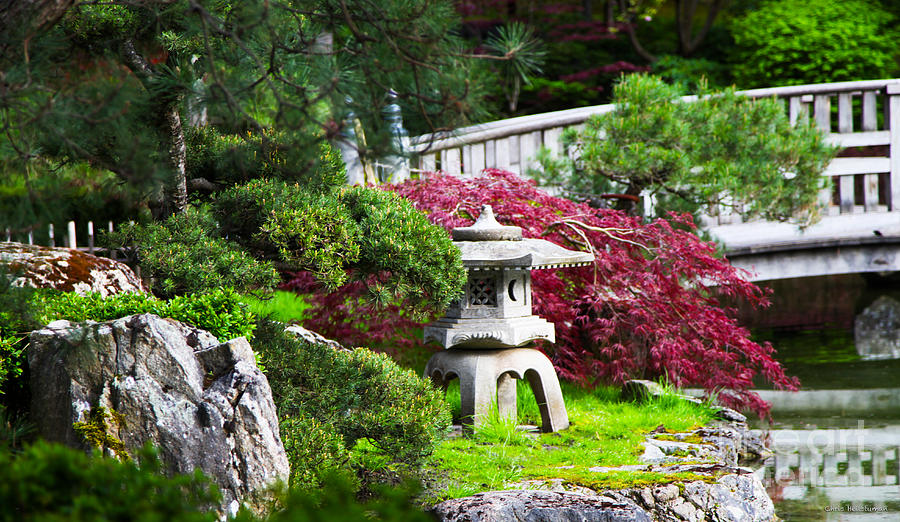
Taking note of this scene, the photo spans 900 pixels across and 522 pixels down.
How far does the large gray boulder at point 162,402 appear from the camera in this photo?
3672mm

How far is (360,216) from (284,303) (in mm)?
3471

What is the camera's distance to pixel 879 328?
454 inches

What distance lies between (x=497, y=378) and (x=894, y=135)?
592cm

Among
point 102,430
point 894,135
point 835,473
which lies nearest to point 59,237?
point 102,430

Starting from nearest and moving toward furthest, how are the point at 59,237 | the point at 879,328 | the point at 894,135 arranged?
the point at 59,237 < the point at 894,135 < the point at 879,328

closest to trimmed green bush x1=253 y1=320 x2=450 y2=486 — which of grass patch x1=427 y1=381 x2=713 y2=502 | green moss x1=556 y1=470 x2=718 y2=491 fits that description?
Answer: grass patch x1=427 y1=381 x2=713 y2=502

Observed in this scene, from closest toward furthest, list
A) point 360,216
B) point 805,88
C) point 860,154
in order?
point 360,216, point 805,88, point 860,154

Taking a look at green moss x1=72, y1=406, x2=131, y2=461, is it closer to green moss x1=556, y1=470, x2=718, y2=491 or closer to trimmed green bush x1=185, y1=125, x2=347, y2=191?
trimmed green bush x1=185, y1=125, x2=347, y2=191

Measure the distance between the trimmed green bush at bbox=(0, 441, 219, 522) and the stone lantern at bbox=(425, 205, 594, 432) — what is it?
3381mm

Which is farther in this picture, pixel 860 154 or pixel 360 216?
pixel 860 154

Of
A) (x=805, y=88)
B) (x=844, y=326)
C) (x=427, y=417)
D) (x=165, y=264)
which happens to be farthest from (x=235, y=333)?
(x=844, y=326)

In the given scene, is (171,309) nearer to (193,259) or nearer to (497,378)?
(193,259)

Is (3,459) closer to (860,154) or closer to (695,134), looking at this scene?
(695,134)

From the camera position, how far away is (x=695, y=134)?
26.0 feet
